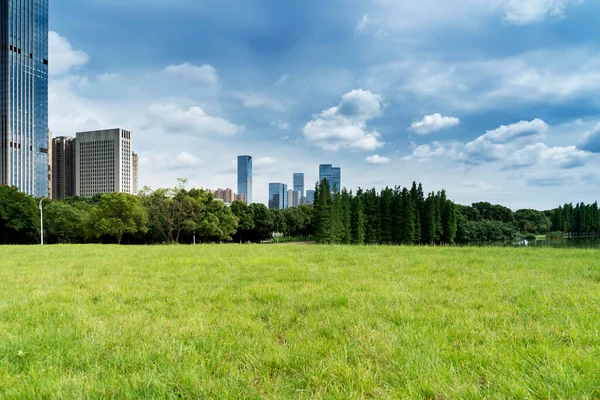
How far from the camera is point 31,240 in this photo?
2667 inches

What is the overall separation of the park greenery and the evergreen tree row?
23 centimetres

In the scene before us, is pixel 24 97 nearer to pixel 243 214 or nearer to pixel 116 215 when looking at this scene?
pixel 243 214

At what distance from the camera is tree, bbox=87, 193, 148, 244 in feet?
189

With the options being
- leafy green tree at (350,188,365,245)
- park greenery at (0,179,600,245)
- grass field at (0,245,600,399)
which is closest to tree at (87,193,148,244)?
park greenery at (0,179,600,245)

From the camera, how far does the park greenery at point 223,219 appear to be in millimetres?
59438

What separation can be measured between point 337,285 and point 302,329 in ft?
10.8

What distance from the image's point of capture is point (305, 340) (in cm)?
434

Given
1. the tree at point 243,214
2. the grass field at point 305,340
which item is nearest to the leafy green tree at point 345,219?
the tree at point 243,214

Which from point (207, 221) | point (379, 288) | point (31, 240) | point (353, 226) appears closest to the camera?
point (379, 288)

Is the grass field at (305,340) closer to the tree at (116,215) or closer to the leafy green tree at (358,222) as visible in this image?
the tree at (116,215)

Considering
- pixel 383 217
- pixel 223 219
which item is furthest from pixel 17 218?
pixel 383 217

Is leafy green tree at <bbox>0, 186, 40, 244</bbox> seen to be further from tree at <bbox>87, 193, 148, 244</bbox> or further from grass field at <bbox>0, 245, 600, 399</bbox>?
grass field at <bbox>0, 245, 600, 399</bbox>

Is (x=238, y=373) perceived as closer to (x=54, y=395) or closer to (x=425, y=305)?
(x=54, y=395)

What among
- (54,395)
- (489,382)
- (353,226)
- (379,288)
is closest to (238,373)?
(54,395)
